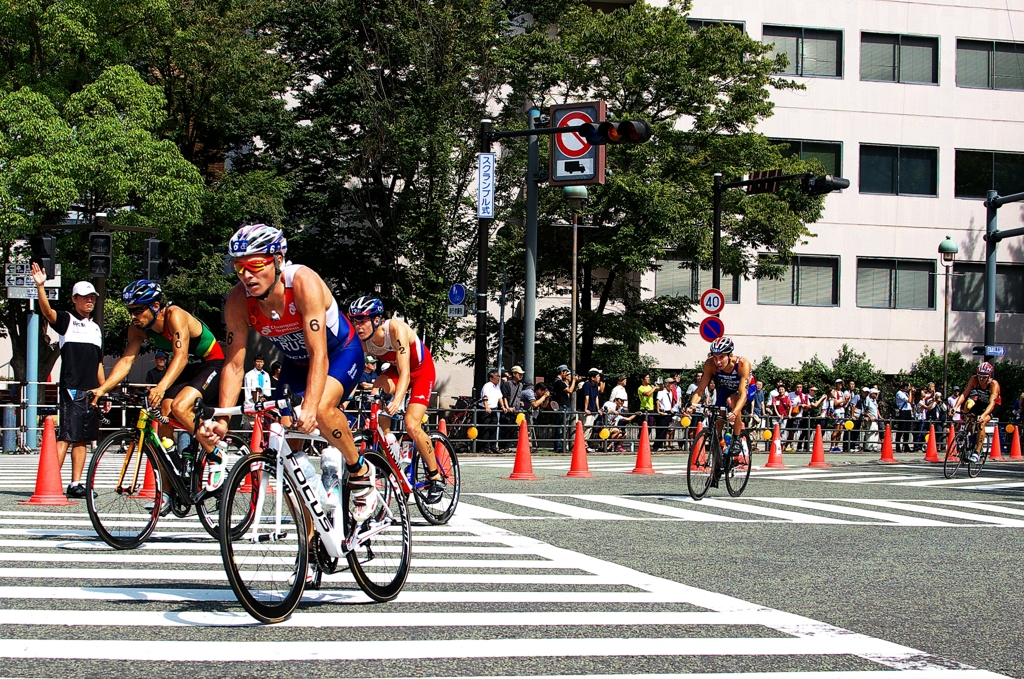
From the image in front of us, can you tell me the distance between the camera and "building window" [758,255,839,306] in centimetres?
4700

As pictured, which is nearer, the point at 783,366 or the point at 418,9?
the point at 418,9

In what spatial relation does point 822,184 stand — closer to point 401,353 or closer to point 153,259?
point 153,259

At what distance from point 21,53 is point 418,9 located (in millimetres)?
11179

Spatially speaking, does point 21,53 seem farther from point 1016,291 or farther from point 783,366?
point 1016,291

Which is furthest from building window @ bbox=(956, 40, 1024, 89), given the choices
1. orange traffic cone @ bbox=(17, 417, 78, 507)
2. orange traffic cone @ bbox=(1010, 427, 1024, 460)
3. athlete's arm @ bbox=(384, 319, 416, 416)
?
orange traffic cone @ bbox=(17, 417, 78, 507)

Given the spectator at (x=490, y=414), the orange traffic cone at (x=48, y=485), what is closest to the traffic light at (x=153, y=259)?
the spectator at (x=490, y=414)

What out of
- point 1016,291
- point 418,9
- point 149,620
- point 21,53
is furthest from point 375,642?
point 1016,291

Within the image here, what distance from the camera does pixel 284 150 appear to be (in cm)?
3959

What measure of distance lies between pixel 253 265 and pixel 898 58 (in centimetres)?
4599

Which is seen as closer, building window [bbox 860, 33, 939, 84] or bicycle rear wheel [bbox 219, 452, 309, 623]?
bicycle rear wheel [bbox 219, 452, 309, 623]

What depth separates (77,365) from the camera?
37.3ft

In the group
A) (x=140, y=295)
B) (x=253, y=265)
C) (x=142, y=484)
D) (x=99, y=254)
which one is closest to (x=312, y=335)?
(x=253, y=265)

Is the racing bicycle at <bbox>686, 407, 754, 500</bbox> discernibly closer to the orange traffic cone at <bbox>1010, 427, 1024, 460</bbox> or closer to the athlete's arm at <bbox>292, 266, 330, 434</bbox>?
the athlete's arm at <bbox>292, 266, 330, 434</bbox>

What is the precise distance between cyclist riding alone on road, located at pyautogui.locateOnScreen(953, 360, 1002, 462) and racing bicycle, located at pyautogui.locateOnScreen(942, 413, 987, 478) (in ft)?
0.24
